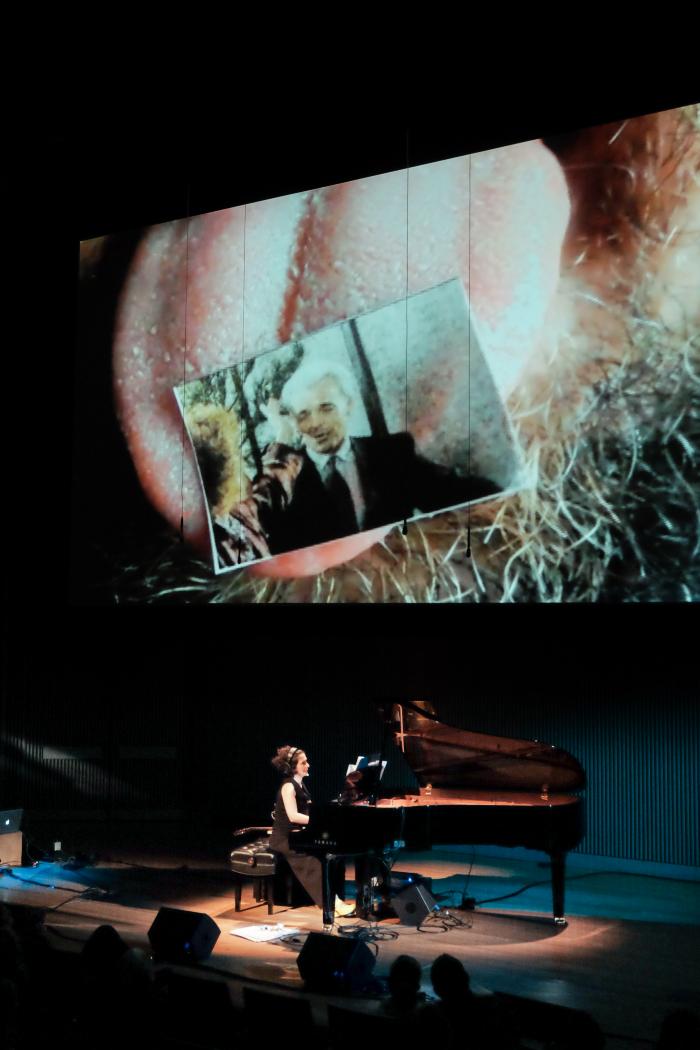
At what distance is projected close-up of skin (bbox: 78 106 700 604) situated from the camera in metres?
7.38

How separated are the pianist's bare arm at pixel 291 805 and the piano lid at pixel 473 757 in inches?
29.6

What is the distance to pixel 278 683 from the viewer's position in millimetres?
10492

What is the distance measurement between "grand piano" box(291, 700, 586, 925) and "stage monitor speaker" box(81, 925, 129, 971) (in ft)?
8.92

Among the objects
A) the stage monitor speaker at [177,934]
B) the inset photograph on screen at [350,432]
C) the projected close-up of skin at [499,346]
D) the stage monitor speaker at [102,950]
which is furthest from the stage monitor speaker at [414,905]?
the stage monitor speaker at [102,950]

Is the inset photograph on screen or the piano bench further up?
the inset photograph on screen

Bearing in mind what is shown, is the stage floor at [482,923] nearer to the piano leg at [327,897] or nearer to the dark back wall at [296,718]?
the piano leg at [327,897]

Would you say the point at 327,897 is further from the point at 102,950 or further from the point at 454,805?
the point at 102,950

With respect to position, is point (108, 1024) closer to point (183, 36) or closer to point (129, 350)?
point (183, 36)

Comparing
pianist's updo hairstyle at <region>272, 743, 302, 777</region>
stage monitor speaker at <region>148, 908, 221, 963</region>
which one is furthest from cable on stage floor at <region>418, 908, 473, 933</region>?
stage monitor speaker at <region>148, 908, 221, 963</region>

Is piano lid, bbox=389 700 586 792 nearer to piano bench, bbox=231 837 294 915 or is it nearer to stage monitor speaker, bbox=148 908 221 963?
piano bench, bbox=231 837 294 915

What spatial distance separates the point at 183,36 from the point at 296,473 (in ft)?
10.7

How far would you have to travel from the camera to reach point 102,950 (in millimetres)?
4027

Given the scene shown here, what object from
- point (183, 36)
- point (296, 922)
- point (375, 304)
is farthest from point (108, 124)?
point (296, 922)

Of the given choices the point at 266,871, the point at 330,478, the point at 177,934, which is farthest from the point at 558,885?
the point at 330,478
